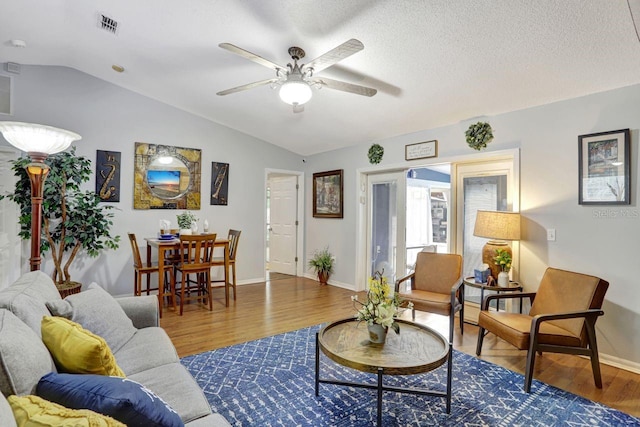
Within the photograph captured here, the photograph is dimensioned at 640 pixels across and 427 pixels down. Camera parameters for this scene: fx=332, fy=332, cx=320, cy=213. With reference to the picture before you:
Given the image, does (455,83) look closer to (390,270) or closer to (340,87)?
(340,87)

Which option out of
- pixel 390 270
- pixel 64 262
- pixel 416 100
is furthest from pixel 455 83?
pixel 64 262

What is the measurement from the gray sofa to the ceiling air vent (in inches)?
96.9

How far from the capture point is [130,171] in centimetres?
482

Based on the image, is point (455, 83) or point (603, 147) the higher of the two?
point (455, 83)

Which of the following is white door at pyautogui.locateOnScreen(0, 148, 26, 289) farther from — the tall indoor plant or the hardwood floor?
the hardwood floor

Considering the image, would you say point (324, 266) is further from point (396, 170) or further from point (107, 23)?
point (107, 23)

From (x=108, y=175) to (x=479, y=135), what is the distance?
192 inches

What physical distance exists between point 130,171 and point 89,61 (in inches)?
57.4

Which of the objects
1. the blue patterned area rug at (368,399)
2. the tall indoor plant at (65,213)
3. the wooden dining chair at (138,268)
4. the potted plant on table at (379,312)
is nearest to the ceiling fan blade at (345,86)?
the potted plant on table at (379,312)

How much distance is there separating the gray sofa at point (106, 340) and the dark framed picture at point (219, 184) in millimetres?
3127

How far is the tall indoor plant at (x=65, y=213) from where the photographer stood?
3.86m

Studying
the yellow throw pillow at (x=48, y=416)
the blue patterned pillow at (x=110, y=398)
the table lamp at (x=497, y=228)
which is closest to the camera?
the yellow throw pillow at (x=48, y=416)

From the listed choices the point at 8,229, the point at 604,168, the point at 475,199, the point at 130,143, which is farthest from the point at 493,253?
the point at 8,229

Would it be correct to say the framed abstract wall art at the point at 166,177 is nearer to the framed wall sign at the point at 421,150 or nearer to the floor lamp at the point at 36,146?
the floor lamp at the point at 36,146
